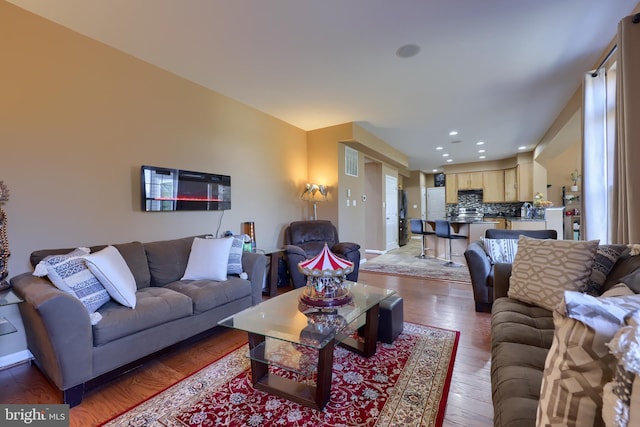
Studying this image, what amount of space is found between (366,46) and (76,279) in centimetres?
296

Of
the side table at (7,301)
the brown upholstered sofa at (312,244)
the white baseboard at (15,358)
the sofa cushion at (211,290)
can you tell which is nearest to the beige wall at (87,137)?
the white baseboard at (15,358)

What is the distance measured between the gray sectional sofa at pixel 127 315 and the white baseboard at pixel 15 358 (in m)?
0.17

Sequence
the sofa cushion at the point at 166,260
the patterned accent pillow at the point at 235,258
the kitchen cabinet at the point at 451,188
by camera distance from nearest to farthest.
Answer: the sofa cushion at the point at 166,260 → the patterned accent pillow at the point at 235,258 → the kitchen cabinet at the point at 451,188

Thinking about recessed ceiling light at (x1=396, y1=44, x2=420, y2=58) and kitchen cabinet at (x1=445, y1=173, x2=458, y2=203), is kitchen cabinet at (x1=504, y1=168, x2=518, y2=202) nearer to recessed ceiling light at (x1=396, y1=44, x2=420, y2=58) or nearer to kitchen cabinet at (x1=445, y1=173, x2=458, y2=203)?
kitchen cabinet at (x1=445, y1=173, x2=458, y2=203)

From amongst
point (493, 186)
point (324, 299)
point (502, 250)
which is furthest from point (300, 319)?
point (493, 186)

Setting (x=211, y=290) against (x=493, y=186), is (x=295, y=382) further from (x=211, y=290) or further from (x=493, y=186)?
(x=493, y=186)

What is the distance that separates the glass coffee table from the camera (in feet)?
5.20

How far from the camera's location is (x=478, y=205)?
29.9 ft

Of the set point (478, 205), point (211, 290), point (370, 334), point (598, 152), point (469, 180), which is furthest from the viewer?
point (478, 205)

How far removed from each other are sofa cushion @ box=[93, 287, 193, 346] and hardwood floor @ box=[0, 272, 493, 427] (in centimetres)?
33

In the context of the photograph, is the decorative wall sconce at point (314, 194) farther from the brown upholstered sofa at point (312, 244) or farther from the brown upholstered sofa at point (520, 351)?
the brown upholstered sofa at point (520, 351)

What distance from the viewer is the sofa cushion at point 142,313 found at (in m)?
1.78

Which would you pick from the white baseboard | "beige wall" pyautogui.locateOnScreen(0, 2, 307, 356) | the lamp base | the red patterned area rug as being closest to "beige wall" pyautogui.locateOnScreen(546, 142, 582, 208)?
the red patterned area rug

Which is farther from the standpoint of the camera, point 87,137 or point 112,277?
point 87,137
